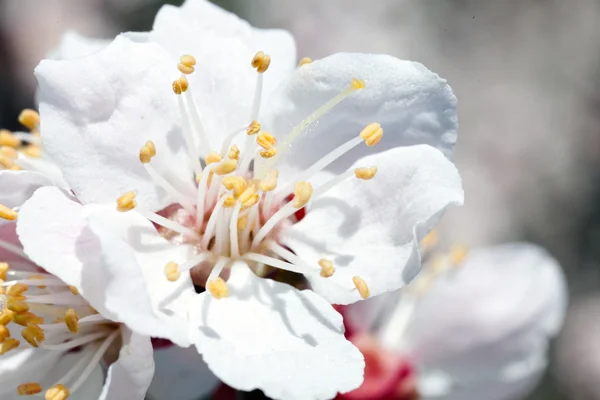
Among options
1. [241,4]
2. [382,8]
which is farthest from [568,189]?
[241,4]

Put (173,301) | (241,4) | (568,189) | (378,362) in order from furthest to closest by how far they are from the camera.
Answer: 1. (241,4)
2. (568,189)
3. (378,362)
4. (173,301)

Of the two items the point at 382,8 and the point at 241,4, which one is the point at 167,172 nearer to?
the point at 241,4

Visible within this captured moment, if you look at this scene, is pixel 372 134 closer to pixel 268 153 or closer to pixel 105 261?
pixel 268 153

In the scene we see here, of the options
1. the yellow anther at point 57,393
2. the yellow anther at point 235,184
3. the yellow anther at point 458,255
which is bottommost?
the yellow anther at point 458,255

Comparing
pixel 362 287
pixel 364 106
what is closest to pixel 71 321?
pixel 362 287

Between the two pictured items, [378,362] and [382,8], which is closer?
[378,362]

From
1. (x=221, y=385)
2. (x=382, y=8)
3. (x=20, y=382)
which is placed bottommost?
(x=382, y=8)

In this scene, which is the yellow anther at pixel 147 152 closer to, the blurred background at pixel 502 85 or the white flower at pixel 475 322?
the white flower at pixel 475 322

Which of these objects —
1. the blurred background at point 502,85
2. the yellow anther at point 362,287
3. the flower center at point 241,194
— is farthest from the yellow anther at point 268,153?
the blurred background at point 502,85
